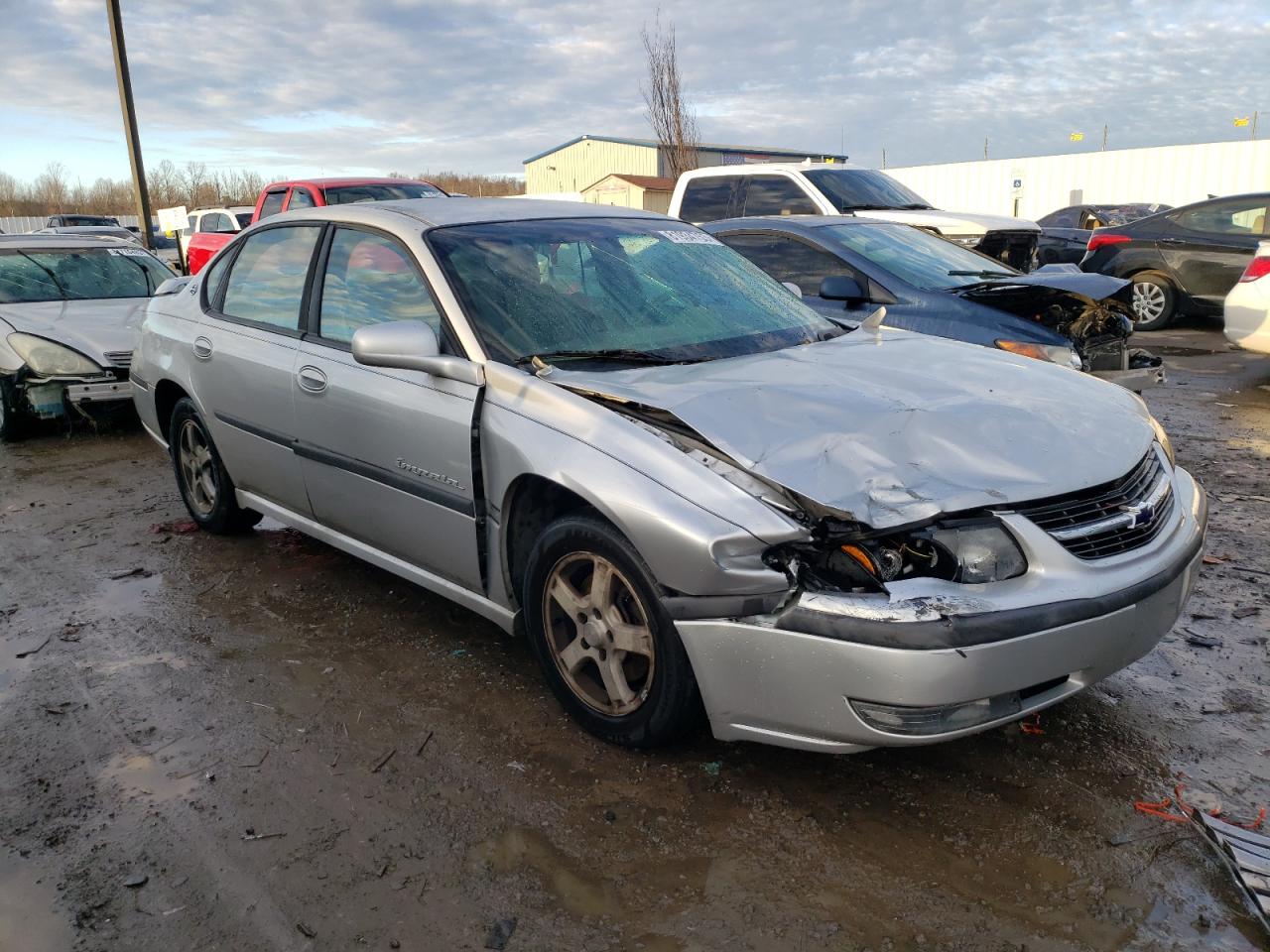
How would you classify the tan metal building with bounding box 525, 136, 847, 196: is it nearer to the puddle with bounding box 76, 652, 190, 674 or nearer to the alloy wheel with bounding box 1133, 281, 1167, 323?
the alloy wheel with bounding box 1133, 281, 1167, 323

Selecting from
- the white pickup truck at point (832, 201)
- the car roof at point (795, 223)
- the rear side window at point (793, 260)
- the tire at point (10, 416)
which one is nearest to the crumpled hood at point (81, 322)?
the tire at point (10, 416)

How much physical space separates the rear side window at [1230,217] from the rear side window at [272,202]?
10834 millimetres

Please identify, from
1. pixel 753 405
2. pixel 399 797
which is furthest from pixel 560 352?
pixel 399 797

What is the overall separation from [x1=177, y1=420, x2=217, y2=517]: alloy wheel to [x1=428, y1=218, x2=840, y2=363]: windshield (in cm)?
217

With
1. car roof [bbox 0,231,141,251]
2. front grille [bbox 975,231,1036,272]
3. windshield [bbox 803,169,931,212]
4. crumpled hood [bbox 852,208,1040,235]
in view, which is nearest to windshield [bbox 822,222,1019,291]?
crumpled hood [bbox 852,208,1040,235]

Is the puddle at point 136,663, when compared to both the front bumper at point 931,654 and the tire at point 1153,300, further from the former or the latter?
the tire at point 1153,300

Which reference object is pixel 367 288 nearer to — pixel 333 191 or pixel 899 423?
pixel 899 423

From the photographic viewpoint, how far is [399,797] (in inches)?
115

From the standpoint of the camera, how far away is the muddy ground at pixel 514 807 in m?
2.39

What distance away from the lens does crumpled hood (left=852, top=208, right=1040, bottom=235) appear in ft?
31.2

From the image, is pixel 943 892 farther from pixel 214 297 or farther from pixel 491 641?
pixel 214 297

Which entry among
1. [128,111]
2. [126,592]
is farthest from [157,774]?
[128,111]

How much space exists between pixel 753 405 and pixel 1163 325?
1109 cm

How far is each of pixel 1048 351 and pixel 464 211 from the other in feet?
12.2
